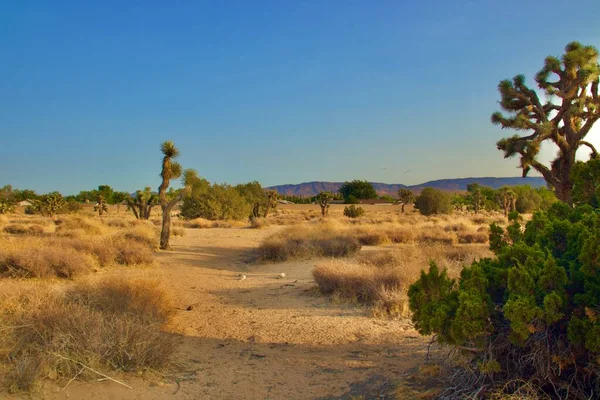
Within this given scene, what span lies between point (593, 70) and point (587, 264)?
1080cm

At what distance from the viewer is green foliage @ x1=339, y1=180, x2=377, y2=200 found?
98.8 metres

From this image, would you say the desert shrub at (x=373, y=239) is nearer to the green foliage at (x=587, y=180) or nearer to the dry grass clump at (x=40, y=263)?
the dry grass clump at (x=40, y=263)

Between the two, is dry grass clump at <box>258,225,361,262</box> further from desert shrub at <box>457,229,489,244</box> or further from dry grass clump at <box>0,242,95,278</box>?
desert shrub at <box>457,229,489,244</box>

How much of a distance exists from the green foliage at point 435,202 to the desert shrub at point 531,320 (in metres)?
49.0

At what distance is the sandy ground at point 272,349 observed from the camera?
509cm

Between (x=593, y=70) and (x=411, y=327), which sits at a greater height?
(x=593, y=70)

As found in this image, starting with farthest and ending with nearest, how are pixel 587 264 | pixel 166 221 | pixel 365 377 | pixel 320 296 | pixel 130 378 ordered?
pixel 166 221, pixel 320 296, pixel 365 377, pixel 130 378, pixel 587 264

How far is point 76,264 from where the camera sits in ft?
38.0

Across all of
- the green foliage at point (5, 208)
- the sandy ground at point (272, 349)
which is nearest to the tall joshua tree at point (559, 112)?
the sandy ground at point (272, 349)

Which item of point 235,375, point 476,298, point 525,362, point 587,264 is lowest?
point 235,375

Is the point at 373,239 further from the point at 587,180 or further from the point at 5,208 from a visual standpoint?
the point at 5,208

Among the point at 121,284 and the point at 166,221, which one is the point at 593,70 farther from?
the point at 166,221

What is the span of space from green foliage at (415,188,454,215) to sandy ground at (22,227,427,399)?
141ft

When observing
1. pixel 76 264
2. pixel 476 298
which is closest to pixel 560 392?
pixel 476 298
